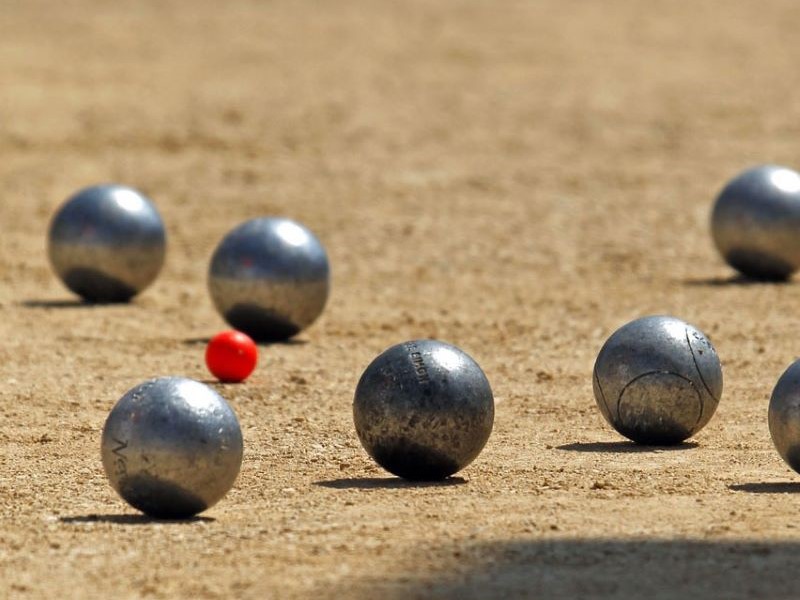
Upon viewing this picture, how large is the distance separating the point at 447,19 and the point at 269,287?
26546mm

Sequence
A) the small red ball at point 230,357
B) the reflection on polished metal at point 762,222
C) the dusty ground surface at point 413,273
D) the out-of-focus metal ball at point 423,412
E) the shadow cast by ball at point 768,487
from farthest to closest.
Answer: the reflection on polished metal at point 762,222 → the small red ball at point 230,357 → the out-of-focus metal ball at point 423,412 → the shadow cast by ball at point 768,487 → the dusty ground surface at point 413,273

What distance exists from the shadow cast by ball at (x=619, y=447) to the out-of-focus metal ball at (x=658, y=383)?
73mm

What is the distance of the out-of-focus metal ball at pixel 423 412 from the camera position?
441 inches

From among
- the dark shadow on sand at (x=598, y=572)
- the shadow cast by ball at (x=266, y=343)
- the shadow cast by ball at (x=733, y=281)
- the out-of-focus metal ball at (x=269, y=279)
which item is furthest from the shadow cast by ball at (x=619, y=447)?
the shadow cast by ball at (x=733, y=281)

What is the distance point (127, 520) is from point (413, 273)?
13.1 metres

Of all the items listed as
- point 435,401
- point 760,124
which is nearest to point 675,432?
point 435,401

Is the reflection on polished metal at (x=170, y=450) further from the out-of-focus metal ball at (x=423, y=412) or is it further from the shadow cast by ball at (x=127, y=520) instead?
the out-of-focus metal ball at (x=423, y=412)

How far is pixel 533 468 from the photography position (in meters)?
12.0

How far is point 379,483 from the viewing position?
37.4ft

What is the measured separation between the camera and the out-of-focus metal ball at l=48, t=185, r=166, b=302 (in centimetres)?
1988

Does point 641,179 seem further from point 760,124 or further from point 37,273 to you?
point 37,273

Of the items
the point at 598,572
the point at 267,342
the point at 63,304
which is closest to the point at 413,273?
the point at 63,304

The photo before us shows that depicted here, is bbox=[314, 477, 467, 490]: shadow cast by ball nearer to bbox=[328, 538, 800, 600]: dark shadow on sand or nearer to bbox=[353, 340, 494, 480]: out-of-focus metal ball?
bbox=[353, 340, 494, 480]: out-of-focus metal ball

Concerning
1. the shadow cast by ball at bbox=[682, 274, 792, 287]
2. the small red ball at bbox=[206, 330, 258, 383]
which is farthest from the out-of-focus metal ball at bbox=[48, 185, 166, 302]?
the shadow cast by ball at bbox=[682, 274, 792, 287]
